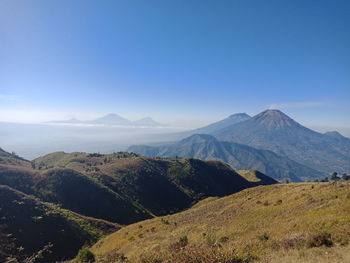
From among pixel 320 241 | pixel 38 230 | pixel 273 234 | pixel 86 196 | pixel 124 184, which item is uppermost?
pixel 320 241

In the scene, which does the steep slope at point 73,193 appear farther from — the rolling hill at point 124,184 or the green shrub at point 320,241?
the green shrub at point 320,241

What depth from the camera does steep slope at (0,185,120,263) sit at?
31.8 meters

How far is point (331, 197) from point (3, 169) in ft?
292

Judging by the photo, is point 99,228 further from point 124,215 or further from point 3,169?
point 3,169

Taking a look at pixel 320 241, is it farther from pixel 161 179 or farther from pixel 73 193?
pixel 161 179

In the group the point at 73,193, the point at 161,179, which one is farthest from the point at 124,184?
the point at 73,193

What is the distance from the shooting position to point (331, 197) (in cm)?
2103

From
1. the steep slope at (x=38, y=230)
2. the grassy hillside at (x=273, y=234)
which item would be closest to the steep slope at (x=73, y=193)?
the steep slope at (x=38, y=230)

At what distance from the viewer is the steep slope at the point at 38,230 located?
31.8 meters

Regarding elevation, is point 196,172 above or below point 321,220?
below

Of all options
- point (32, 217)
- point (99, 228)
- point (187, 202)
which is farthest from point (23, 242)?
point (187, 202)

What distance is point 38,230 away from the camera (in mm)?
36781

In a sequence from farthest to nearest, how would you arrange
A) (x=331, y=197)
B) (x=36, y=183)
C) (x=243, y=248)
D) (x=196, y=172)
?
(x=196, y=172)
(x=36, y=183)
(x=331, y=197)
(x=243, y=248)

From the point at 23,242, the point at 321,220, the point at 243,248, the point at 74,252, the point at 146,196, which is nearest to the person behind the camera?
the point at 243,248
